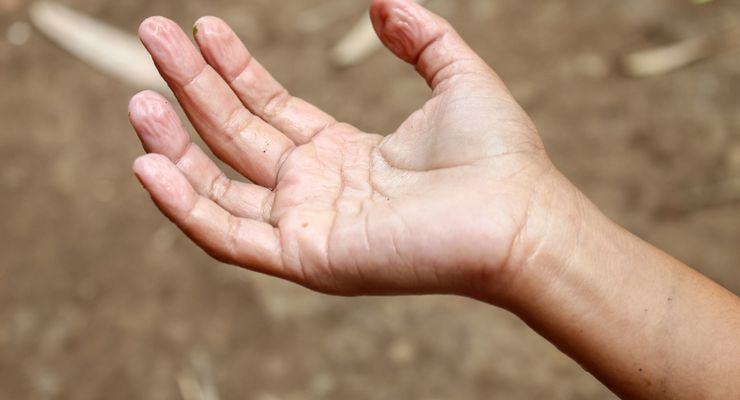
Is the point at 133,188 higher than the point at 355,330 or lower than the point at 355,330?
higher

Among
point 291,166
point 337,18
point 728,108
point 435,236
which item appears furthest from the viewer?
point 337,18

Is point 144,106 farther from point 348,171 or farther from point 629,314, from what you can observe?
point 629,314

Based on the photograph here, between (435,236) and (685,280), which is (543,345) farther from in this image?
(435,236)

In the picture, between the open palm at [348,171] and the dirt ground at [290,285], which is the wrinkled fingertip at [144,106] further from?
the dirt ground at [290,285]

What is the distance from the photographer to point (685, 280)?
5.76 feet

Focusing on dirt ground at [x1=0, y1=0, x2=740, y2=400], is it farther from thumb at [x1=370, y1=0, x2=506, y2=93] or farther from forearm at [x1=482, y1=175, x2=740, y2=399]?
thumb at [x1=370, y1=0, x2=506, y2=93]

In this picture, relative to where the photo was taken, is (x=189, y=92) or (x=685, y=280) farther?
(x=189, y=92)

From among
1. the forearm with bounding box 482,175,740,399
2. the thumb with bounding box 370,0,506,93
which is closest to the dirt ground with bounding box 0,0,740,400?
the forearm with bounding box 482,175,740,399

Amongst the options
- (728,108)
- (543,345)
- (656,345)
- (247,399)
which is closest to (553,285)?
(656,345)

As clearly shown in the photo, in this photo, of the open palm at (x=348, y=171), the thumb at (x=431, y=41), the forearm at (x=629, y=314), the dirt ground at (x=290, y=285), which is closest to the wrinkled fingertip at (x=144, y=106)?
the open palm at (x=348, y=171)

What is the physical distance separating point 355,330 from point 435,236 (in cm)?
127

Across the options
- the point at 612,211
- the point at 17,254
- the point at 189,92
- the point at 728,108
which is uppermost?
the point at 189,92

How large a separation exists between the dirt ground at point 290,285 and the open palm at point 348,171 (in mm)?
1073

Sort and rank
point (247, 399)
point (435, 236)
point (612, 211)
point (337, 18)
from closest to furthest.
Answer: point (435, 236)
point (247, 399)
point (612, 211)
point (337, 18)
